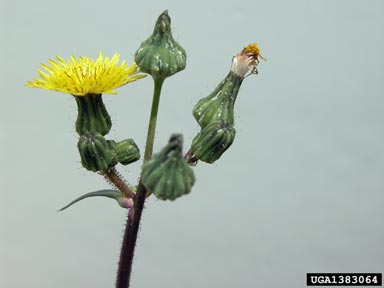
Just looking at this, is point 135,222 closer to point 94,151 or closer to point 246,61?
point 94,151

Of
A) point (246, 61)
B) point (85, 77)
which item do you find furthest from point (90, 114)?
point (246, 61)

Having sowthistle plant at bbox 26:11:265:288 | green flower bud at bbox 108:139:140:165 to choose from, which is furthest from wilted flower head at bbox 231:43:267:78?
green flower bud at bbox 108:139:140:165

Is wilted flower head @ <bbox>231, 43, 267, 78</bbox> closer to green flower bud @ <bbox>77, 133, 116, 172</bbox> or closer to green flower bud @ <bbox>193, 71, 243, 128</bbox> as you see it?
green flower bud @ <bbox>193, 71, 243, 128</bbox>

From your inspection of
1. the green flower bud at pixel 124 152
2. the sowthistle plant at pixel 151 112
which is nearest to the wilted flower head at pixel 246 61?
the sowthistle plant at pixel 151 112

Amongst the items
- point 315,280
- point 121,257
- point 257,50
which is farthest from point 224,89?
point 315,280

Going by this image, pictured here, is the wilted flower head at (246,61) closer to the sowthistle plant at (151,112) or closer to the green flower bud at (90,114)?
the sowthistle plant at (151,112)

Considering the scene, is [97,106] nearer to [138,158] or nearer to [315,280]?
[138,158]
